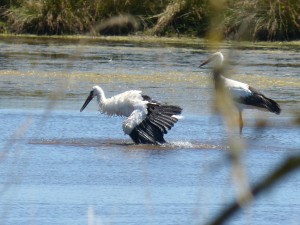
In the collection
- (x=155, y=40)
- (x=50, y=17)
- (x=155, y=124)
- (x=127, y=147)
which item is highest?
(x=155, y=124)

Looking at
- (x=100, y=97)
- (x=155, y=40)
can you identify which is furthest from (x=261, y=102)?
(x=155, y=40)

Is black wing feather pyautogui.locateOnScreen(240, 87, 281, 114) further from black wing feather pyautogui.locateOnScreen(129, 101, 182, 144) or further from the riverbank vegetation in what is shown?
the riverbank vegetation

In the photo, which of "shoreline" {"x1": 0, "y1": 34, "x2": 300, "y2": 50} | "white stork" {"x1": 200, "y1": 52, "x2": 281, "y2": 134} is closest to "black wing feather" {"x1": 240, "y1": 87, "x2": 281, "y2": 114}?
"white stork" {"x1": 200, "y1": 52, "x2": 281, "y2": 134}

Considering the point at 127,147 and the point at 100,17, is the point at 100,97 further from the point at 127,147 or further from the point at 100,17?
the point at 100,17

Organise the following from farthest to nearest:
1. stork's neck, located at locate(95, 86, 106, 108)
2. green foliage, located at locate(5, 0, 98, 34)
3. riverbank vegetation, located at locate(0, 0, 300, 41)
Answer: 1. green foliage, located at locate(5, 0, 98, 34)
2. riverbank vegetation, located at locate(0, 0, 300, 41)
3. stork's neck, located at locate(95, 86, 106, 108)

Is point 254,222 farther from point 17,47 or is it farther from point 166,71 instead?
point 17,47

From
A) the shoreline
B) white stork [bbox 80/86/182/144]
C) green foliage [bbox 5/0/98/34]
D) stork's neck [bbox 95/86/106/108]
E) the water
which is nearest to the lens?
the water

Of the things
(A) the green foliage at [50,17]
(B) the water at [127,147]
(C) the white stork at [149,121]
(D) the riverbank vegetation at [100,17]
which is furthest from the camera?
(A) the green foliage at [50,17]

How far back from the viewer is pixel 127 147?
30.4ft

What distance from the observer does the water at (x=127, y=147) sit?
546 centimetres

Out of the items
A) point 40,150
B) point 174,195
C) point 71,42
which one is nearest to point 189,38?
point 71,42

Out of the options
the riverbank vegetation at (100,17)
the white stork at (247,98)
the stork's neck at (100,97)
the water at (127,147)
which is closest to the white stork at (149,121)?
the water at (127,147)

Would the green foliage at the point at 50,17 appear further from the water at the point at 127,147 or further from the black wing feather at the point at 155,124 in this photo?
the black wing feather at the point at 155,124

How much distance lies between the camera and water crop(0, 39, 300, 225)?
546 centimetres
